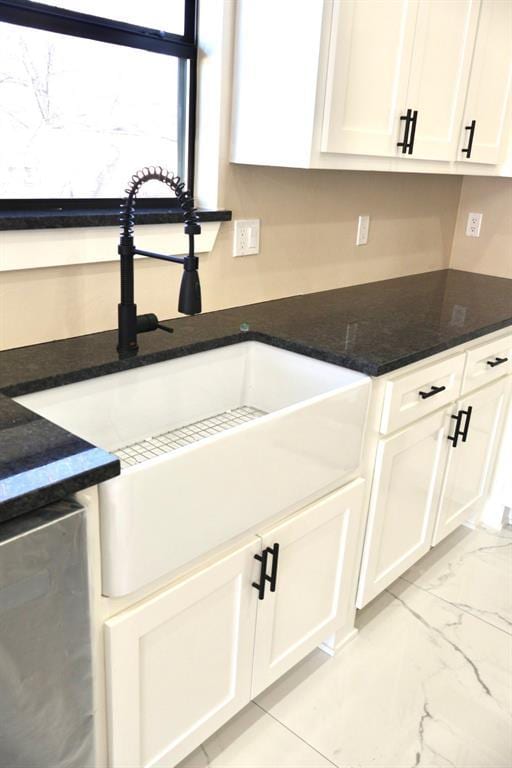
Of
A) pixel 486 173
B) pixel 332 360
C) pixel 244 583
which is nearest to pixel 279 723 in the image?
pixel 244 583

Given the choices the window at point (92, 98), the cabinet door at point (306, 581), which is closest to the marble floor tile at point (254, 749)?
the cabinet door at point (306, 581)

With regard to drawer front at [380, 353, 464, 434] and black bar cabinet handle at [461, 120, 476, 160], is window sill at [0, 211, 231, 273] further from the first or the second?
black bar cabinet handle at [461, 120, 476, 160]

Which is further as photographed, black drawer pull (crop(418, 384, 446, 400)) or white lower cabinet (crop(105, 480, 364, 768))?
black drawer pull (crop(418, 384, 446, 400))

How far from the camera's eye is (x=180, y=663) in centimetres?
126

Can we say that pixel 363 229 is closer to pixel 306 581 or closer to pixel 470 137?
pixel 470 137

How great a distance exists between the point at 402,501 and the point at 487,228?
1.54 metres

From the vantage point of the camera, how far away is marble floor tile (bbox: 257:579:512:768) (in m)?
1.57

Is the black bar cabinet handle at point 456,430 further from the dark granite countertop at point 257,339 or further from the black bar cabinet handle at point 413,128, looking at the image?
the black bar cabinet handle at point 413,128

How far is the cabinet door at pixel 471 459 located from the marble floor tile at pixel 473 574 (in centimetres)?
15

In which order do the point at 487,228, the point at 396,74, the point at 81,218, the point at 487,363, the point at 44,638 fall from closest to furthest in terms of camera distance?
1. the point at 44,638
2. the point at 81,218
3. the point at 396,74
4. the point at 487,363
5. the point at 487,228

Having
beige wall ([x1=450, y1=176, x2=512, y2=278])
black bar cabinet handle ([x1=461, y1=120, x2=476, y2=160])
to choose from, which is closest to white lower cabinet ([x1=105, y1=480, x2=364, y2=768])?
black bar cabinet handle ([x1=461, y1=120, x2=476, y2=160])

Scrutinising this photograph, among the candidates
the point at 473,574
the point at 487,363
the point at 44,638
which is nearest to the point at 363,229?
the point at 487,363

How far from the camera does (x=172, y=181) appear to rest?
1.38 metres

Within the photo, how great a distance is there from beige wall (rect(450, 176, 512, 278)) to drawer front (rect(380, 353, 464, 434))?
1118mm
